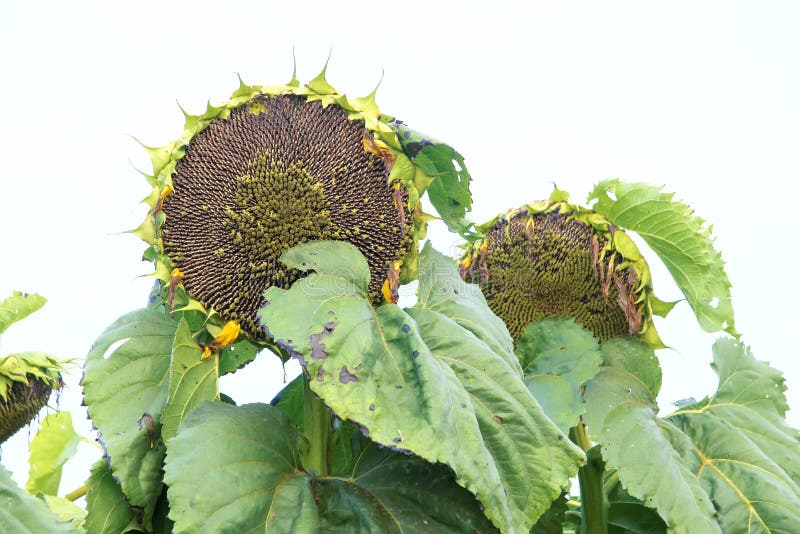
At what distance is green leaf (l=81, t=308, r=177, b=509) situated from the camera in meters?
2.06

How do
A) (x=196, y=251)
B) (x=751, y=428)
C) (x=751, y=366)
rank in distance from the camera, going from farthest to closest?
(x=751, y=366) → (x=751, y=428) → (x=196, y=251)

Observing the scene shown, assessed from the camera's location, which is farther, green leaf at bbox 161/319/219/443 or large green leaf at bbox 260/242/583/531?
green leaf at bbox 161/319/219/443

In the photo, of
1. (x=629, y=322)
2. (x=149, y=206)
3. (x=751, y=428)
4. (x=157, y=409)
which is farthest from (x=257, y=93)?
(x=751, y=428)

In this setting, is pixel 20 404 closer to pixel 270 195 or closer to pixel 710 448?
pixel 270 195

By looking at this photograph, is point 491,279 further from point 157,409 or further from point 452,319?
point 157,409

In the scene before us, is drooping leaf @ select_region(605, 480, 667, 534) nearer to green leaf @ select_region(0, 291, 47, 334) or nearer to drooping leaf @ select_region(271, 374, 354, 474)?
drooping leaf @ select_region(271, 374, 354, 474)

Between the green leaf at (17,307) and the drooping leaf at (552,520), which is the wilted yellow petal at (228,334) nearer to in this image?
the drooping leaf at (552,520)

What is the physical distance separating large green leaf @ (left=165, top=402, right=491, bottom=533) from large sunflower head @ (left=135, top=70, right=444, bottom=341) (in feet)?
0.81

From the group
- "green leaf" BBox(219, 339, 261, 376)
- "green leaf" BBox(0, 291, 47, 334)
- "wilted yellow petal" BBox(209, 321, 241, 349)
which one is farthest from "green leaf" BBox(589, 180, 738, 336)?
"green leaf" BBox(0, 291, 47, 334)

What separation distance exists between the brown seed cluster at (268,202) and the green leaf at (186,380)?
0.41ft

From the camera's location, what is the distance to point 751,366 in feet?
10.6

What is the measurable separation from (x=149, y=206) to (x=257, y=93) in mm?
361

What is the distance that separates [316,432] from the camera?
7.11 feet

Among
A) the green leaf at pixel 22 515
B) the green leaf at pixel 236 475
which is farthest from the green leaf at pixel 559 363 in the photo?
the green leaf at pixel 22 515
